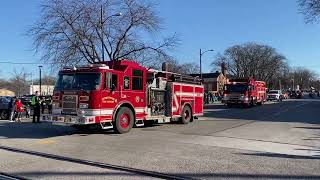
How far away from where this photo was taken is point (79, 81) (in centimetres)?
1728

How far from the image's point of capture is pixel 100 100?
16.9 metres

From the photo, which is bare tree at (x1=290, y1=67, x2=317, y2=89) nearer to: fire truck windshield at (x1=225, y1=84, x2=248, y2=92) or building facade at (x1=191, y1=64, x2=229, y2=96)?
building facade at (x1=191, y1=64, x2=229, y2=96)

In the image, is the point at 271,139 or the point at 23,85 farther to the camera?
the point at 23,85

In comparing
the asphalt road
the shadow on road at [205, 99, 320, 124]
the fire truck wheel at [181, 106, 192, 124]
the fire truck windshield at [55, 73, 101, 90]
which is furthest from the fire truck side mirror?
the shadow on road at [205, 99, 320, 124]

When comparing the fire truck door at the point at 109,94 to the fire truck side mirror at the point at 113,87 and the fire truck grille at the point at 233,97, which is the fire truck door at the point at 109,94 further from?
the fire truck grille at the point at 233,97

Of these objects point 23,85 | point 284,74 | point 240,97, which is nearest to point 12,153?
point 240,97

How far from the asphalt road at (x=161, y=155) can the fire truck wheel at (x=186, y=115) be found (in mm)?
4373

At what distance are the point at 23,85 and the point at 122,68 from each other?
378 feet

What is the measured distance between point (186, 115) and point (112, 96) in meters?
6.94

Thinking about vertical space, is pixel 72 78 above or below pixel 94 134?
above

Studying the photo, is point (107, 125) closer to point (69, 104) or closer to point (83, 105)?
point (83, 105)

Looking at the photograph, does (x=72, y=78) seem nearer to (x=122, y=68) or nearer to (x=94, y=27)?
(x=122, y=68)

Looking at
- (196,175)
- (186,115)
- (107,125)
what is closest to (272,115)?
(186,115)

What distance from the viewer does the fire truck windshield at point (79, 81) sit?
55.8ft
